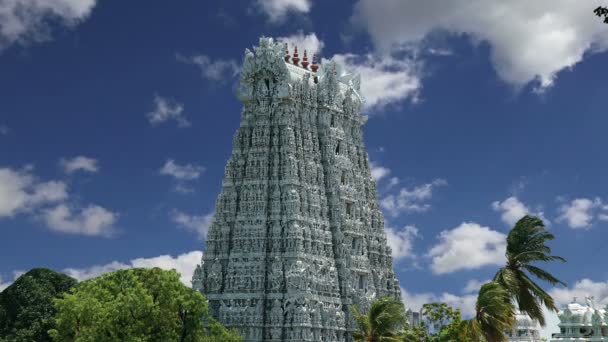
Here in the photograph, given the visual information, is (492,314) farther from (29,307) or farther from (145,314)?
(29,307)

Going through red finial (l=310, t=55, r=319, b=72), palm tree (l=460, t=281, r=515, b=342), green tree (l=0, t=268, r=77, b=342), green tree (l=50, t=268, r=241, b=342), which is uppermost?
red finial (l=310, t=55, r=319, b=72)

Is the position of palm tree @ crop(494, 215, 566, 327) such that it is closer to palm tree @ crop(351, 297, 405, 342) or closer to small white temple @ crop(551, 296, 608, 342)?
palm tree @ crop(351, 297, 405, 342)

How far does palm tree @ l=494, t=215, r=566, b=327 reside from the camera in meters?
50.1

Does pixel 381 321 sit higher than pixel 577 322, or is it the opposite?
pixel 577 322

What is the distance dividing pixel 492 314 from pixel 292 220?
46.9 meters

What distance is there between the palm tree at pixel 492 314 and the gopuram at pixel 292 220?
41.4 m

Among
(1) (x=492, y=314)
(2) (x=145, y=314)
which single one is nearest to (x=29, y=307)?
(2) (x=145, y=314)

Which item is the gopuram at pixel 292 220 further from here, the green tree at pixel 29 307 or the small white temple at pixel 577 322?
the small white temple at pixel 577 322

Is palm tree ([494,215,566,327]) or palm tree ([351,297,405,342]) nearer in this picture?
palm tree ([494,215,566,327])

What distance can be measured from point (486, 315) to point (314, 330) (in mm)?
43046

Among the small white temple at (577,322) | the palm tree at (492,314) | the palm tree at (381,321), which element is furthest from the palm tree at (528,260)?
the small white temple at (577,322)

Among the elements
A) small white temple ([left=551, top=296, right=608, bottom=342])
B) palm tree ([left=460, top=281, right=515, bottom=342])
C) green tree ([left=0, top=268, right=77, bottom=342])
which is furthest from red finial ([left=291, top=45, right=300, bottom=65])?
palm tree ([left=460, top=281, right=515, bottom=342])

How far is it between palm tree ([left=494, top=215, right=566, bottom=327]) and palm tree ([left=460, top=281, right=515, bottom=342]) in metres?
1.12

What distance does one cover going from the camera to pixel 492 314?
157 feet
